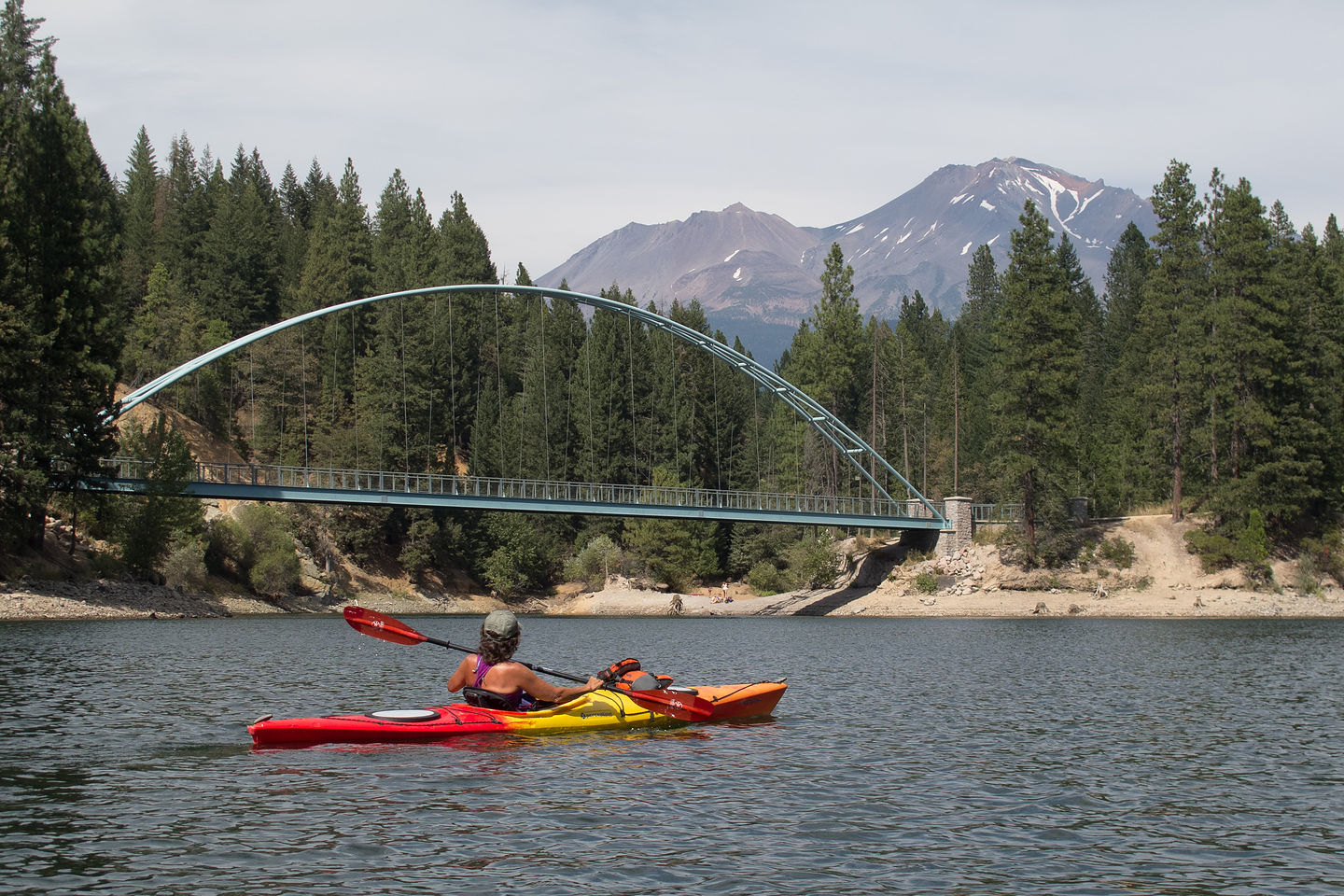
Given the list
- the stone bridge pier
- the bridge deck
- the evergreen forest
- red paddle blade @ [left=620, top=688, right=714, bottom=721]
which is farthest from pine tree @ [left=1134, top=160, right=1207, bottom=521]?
red paddle blade @ [left=620, top=688, right=714, bottom=721]

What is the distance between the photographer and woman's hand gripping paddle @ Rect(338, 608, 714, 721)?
1687 cm

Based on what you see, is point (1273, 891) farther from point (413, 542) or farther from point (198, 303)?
point (198, 303)

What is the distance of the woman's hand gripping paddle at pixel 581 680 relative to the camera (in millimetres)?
16872

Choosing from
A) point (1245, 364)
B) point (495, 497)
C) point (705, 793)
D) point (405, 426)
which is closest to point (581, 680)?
point (705, 793)

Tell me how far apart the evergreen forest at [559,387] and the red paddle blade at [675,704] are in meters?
31.8

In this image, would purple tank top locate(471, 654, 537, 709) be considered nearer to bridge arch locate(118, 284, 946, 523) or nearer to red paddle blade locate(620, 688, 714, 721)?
red paddle blade locate(620, 688, 714, 721)

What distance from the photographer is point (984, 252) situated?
445 feet

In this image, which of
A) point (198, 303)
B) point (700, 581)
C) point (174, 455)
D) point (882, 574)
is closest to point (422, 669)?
point (174, 455)

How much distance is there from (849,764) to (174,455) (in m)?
43.0

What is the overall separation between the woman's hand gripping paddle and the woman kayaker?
0.41 metres

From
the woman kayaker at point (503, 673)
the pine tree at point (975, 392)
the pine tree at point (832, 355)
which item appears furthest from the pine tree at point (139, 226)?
the woman kayaker at point (503, 673)

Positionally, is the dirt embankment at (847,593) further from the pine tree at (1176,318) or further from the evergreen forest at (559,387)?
the pine tree at (1176,318)

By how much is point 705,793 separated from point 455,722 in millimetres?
3773

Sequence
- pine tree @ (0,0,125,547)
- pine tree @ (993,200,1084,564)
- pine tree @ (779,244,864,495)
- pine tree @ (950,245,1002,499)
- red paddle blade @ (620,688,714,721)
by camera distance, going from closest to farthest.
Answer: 1. red paddle blade @ (620,688,714,721)
2. pine tree @ (0,0,125,547)
3. pine tree @ (993,200,1084,564)
4. pine tree @ (950,245,1002,499)
5. pine tree @ (779,244,864,495)
